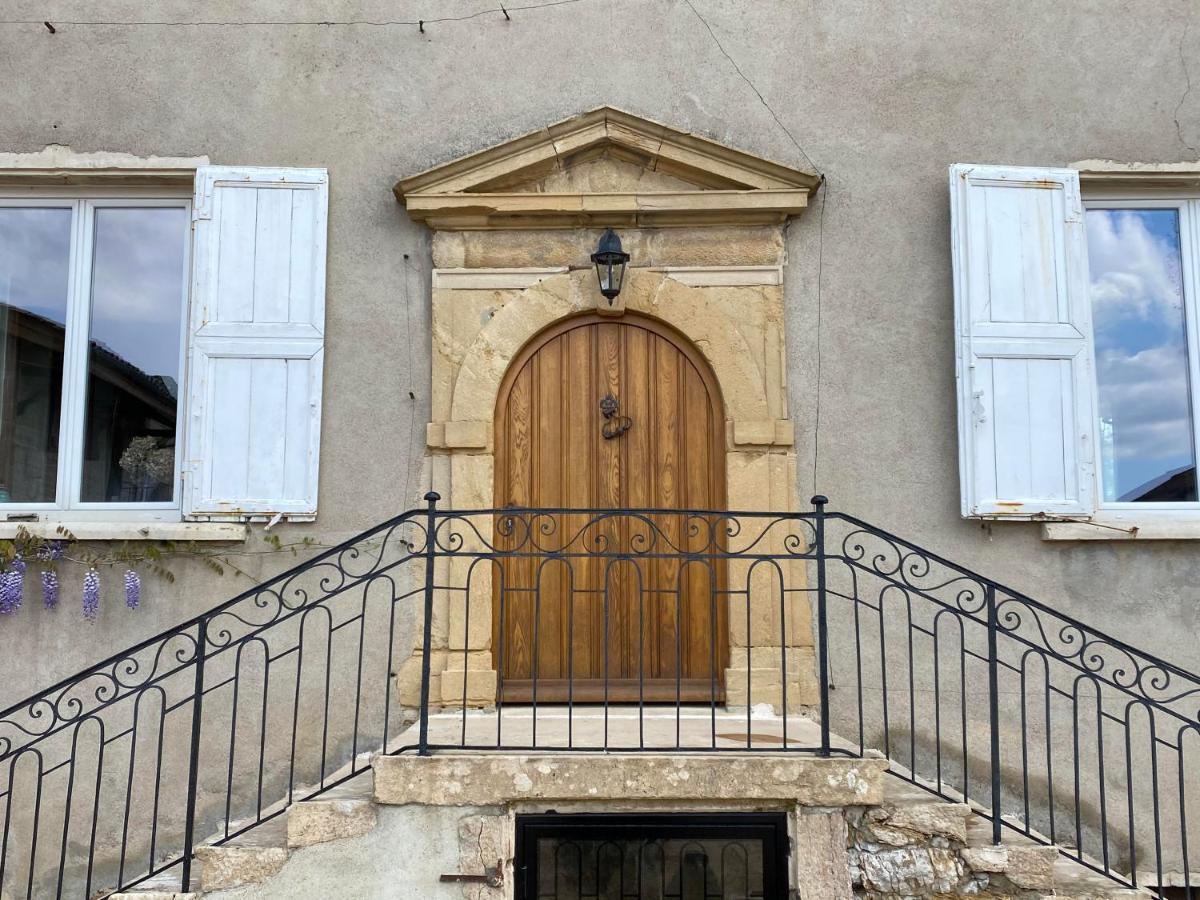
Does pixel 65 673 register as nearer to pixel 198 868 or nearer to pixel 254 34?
pixel 198 868

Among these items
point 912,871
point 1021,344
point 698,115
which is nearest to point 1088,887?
point 912,871

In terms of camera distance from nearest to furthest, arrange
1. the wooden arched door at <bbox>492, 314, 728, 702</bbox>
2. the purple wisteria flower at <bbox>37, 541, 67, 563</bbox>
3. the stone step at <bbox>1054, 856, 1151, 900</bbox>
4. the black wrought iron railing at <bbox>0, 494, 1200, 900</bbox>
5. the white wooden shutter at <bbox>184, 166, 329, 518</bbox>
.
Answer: the stone step at <bbox>1054, 856, 1151, 900</bbox>
the black wrought iron railing at <bbox>0, 494, 1200, 900</bbox>
the purple wisteria flower at <bbox>37, 541, 67, 563</bbox>
the white wooden shutter at <bbox>184, 166, 329, 518</bbox>
the wooden arched door at <bbox>492, 314, 728, 702</bbox>

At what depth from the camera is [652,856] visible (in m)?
3.98

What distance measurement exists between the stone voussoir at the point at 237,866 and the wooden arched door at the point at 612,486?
1.59m

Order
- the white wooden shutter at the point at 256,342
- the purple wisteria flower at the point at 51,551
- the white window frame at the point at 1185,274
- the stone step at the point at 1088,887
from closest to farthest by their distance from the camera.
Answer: the stone step at the point at 1088,887, the purple wisteria flower at the point at 51,551, the white wooden shutter at the point at 256,342, the white window frame at the point at 1185,274

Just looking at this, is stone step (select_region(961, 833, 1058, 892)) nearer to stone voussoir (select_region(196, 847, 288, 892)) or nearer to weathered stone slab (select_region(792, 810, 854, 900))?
weathered stone slab (select_region(792, 810, 854, 900))

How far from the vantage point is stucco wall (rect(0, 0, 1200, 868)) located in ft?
16.3

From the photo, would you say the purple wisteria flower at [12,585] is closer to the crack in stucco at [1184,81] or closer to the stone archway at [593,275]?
the stone archway at [593,275]

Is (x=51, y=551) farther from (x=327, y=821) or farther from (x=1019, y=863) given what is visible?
(x=1019, y=863)

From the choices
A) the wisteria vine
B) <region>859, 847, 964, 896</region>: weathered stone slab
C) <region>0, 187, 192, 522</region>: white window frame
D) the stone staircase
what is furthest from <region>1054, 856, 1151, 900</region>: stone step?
<region>0, 187, 192, 522</region>: white window frame

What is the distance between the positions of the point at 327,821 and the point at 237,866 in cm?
32

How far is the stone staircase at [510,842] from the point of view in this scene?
11.4ft

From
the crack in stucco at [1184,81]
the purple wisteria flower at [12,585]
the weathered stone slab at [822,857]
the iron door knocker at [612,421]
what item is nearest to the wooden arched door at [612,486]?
the iron door knocker at [612,421]

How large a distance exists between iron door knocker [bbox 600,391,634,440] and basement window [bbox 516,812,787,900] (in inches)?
72.8
